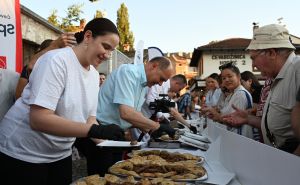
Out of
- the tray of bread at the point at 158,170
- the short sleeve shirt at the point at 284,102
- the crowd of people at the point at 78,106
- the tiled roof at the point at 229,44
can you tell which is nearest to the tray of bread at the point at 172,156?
the tray of bread at the point at 158,170

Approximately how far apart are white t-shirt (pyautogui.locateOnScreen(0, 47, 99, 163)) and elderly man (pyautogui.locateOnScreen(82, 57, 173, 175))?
0.80 metres

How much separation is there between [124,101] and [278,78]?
3.34 ft

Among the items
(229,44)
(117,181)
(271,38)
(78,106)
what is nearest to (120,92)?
(78,106)

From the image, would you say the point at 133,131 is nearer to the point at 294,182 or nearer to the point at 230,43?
the point at 294,182

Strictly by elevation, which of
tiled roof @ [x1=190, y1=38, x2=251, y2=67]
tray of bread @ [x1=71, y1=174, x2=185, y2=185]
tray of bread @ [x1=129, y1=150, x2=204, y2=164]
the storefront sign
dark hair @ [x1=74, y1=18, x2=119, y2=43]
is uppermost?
tiled roof @ [x1=190, y1=38, x2=251, y2=67]

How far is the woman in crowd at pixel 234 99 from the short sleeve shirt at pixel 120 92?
2.79 feet

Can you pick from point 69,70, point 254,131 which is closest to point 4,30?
point 69,70

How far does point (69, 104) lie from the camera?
4.99ft

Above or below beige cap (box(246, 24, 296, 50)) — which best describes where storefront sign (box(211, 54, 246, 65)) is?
above

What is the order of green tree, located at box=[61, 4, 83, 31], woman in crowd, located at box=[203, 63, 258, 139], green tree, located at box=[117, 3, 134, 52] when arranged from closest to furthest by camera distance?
woman in crowd, located at box=[203, 63, 258, 139]
green tree, located at box=[61, 4, 83, 31]
green tree, located at box=[117, 3, 134, 52]

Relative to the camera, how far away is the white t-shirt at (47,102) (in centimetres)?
141

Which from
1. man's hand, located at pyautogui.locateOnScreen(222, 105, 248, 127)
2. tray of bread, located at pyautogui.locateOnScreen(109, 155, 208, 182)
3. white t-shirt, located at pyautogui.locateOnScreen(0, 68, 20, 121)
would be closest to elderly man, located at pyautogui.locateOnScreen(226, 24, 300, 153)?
man's hand, located at pyautogui.locateOnScreen(222, 105, 248, 127)

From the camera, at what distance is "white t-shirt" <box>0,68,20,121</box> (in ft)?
5.72

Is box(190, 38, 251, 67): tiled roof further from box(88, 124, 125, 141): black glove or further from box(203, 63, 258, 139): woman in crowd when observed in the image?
box(88, 124, 125, 141): black glove
